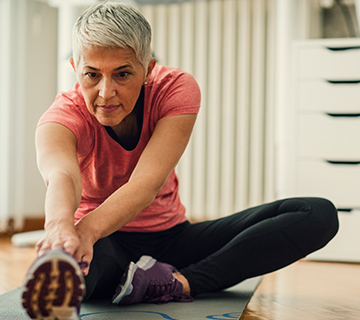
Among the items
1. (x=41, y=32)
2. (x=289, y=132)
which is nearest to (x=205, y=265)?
(x=289, y=132)

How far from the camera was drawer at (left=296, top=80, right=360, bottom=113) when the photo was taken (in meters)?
2.04

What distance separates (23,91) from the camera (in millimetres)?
2646

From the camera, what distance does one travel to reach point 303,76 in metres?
2.09

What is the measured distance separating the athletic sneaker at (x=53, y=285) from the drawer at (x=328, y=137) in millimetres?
1513

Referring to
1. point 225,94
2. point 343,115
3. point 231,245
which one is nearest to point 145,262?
point 231,245

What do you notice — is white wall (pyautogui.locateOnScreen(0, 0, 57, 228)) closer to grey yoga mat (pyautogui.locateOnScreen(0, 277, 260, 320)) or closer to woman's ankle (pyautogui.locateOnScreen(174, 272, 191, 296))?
grey yoga mat (pyautogui.locateOnScreen(0, 277, 260, 320))

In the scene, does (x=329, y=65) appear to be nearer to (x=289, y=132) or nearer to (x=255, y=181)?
(x=289, y=132)

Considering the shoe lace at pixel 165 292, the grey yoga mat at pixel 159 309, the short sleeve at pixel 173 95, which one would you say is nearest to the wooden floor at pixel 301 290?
the grey yoga mat at pixel 159 309

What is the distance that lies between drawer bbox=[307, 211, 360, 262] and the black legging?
33.1 inches

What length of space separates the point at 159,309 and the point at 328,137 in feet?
3.84

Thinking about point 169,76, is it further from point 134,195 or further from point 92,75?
point 134,195

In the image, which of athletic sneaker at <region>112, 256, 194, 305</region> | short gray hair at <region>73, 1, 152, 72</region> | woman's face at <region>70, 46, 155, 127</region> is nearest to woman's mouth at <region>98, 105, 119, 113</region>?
woman's face at <region>70, 46, 155, 127</region>

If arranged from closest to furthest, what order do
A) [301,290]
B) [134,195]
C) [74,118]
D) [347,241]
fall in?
[134,195], [74,118], [301,290], [347,241]

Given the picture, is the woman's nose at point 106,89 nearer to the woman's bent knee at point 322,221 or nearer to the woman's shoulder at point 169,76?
the woman's shoulder at point 169,76
